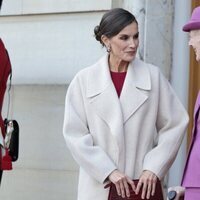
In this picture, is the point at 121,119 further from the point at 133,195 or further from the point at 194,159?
the point at 194,159

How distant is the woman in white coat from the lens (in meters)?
3.85

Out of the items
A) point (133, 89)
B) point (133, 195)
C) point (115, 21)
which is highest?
point (115, 21)

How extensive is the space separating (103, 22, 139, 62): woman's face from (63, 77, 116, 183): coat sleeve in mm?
309

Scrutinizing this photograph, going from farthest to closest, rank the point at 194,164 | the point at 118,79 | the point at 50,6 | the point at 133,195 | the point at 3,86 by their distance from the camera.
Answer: the point at 50,6 → the point at 3,86 → the point at 118,79 → the point at 133,195 → the point at 194,164

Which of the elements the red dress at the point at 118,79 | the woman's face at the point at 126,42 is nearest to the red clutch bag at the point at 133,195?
the red dress at the point at 118,79

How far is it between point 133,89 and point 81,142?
425 millimetres

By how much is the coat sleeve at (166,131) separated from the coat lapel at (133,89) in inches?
3.7

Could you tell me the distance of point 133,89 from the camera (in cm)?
394

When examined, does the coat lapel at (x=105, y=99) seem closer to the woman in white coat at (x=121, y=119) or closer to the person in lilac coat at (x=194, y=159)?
the woman in white coat at (x=121, y=119)

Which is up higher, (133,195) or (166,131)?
(166,131)

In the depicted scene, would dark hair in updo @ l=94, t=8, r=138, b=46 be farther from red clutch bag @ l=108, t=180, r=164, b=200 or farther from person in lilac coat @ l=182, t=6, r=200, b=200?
red clutch bag @ l=108, t=180, r=164, b=200

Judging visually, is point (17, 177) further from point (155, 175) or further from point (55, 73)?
point (155, 175)

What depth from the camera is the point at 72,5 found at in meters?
5.92

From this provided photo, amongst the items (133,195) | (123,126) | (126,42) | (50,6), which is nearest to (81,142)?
(123,126)
